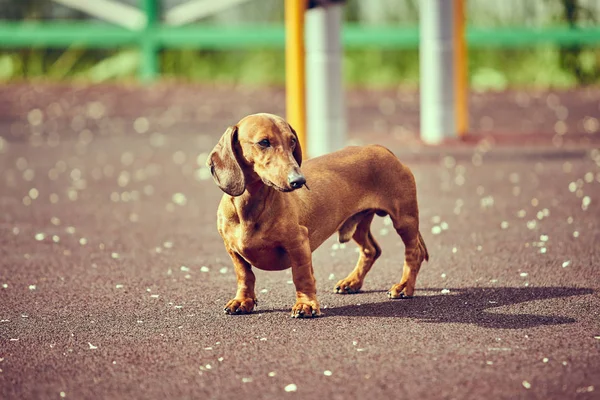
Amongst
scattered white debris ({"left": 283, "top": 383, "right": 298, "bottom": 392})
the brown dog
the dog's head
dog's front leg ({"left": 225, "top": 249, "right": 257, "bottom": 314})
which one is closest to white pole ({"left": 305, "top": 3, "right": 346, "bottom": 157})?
the brown dog

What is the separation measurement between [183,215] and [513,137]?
541 cm

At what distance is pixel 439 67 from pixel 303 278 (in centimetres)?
753

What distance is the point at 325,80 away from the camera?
36.4 ft

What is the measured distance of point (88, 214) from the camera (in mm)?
8836

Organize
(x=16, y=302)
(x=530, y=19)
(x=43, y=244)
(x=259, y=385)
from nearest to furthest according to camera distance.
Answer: (x=259, y=385) → (x=16, y=302) → (x=43, y=244) → (x=530, y=19)

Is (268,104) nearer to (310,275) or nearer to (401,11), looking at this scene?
(401,11)

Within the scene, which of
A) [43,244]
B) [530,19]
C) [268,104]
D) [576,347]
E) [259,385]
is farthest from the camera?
[530,19]

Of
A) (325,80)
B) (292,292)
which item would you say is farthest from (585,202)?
(292,292)

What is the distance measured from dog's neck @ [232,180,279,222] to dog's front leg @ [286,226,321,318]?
227 millimetres

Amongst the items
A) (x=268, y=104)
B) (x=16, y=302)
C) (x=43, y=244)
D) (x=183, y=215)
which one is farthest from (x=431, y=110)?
(x=16, y=302)

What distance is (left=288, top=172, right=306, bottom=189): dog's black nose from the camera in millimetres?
4820

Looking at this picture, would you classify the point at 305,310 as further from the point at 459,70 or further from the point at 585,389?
the point at 459,70

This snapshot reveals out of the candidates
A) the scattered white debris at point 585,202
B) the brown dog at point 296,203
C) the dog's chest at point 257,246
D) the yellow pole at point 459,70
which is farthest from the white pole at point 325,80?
the dog's chest at point 257,246

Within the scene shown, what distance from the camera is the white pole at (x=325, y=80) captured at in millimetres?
11039
